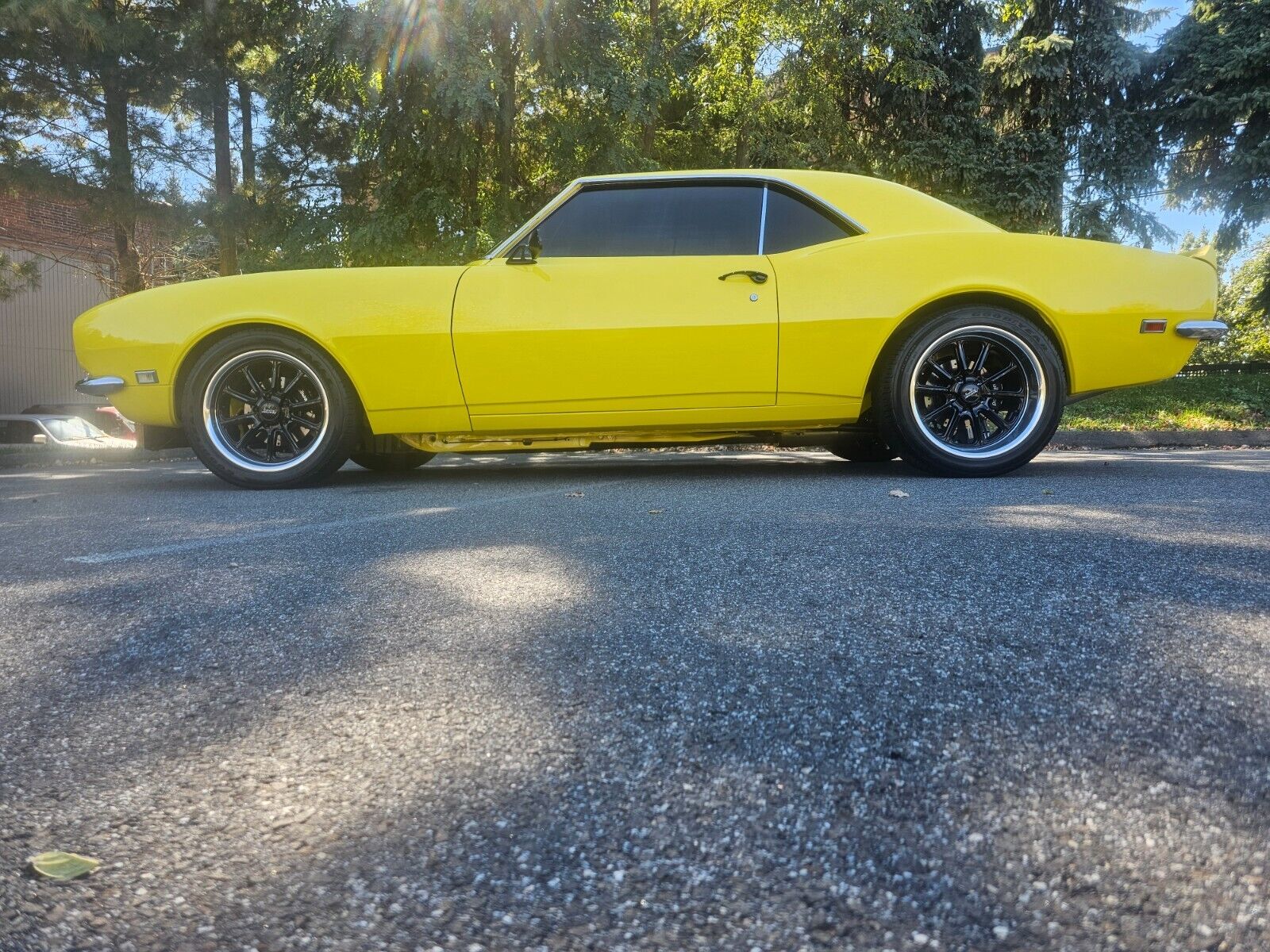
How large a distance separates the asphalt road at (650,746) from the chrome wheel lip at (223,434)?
186 centimetres

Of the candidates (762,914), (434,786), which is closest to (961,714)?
(762,914)

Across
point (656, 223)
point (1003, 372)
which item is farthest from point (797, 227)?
point (1003, 372)

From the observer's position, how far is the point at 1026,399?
173 inches

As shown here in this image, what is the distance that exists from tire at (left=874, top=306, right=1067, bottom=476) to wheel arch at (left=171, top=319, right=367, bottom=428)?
2.43 meters

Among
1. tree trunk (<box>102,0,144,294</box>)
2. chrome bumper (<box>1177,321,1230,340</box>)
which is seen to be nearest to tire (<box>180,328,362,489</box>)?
chrome bumper (<box>1177,321,1230,340</box>)

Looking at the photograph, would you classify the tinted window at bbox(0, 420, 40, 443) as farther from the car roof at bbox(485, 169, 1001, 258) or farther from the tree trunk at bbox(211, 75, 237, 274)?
the car roof at bbox(485, 169, 1001, 258)

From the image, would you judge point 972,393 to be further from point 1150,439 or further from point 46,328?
point 46,328

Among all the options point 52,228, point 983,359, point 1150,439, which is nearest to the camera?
point 983,359

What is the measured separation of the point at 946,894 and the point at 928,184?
18.9m

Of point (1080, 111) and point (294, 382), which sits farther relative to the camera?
point (1080, 111)

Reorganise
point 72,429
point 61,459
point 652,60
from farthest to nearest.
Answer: point 72,429, point 652,60, point 61,459

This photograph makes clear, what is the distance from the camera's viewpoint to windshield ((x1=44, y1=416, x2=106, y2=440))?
51.2ft

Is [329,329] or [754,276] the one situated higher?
[754,276]

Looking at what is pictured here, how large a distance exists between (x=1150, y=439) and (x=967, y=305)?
5.54 m
